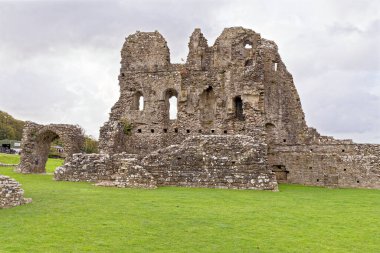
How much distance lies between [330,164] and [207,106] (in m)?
9.05

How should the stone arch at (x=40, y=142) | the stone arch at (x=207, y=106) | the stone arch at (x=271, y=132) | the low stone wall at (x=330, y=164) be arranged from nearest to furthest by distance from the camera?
the low stone wall at (x=330, y=164)
the stone arch at (x=40, y=142)
the stone arch at (x=207, y=106)
the stone arch at (x=271, y=132)

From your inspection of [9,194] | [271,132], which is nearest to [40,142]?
[271,132]

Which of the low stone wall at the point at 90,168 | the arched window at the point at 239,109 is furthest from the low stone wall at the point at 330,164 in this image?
the low stone wall at the point at 90,168

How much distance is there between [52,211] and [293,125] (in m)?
21.8

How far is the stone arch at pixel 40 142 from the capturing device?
1072 inches

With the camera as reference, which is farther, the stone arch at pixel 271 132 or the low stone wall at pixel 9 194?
the stone arch at pixel 271 132

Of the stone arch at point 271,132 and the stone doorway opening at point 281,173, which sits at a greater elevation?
the stone arch at point 271,132

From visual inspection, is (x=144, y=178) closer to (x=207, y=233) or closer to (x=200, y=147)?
(x=200, y=147)

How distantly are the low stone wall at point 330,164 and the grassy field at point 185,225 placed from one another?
298 inches

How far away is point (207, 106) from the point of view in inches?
1091

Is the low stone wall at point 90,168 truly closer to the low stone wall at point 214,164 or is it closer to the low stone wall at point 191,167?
the low stone wall at point 191,167

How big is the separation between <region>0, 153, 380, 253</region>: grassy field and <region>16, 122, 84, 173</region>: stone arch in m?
13.5

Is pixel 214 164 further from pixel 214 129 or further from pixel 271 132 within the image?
pixel 271 132

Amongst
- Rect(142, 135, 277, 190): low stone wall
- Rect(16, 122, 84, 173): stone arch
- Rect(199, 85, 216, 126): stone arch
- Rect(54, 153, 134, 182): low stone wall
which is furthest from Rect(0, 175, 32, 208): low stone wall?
Rect(199, 85, 216, 126): stone arch
